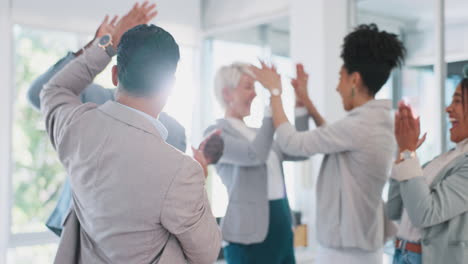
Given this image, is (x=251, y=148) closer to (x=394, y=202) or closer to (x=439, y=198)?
(x=394, y=202)

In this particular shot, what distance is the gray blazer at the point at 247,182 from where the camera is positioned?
2107 mm

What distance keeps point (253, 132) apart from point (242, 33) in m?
3.01

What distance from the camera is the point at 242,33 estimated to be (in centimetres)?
507

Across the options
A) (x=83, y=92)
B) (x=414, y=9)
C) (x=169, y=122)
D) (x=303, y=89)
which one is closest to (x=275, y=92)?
(x=303, y=89)

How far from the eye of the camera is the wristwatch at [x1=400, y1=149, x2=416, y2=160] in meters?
1.58

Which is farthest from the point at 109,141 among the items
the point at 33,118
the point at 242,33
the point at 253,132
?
the point at 242,33

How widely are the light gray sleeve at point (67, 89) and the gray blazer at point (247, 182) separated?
35.7 inches

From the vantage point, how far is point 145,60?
112 centimetres

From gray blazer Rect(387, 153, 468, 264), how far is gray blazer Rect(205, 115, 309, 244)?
0.72 metres

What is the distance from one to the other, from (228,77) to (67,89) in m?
1.19

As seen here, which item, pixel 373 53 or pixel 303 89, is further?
pixel 303 89

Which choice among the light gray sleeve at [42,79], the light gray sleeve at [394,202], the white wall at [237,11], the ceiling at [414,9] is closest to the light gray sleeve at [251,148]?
the light gray sleeve at [394,202]

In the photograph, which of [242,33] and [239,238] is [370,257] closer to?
[239,238]

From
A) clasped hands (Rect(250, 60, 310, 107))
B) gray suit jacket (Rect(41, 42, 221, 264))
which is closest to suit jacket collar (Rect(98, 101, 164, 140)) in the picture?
gray suit jacket (Rect(41, 42, 221, 264))
